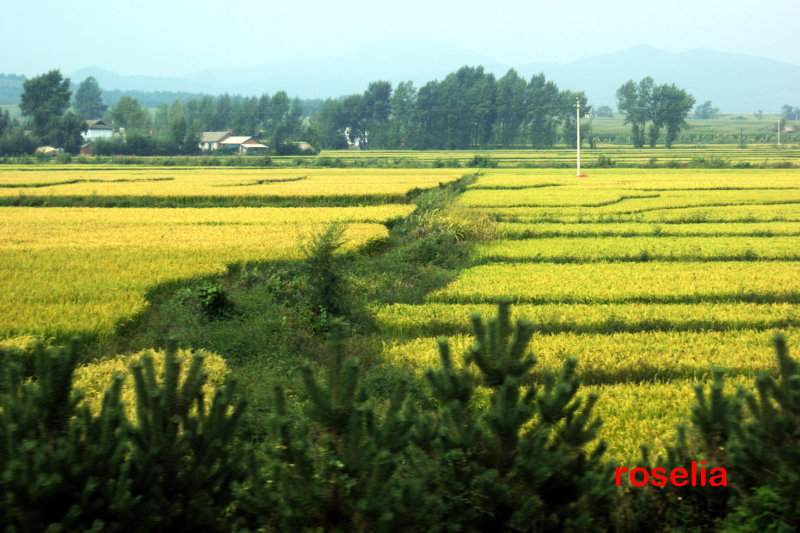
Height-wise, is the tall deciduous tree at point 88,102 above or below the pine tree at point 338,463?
above

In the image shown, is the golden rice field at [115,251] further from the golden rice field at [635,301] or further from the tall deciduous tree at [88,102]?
the tall deciduous tree at [88,102]

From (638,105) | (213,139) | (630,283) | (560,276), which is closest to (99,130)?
(213,139)

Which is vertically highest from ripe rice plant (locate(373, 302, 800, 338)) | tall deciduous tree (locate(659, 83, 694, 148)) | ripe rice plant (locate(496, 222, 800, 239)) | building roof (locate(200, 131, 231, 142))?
tall deciduous tree (locate(659, 83, 694, 148))

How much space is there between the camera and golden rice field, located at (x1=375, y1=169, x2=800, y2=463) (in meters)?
7.21

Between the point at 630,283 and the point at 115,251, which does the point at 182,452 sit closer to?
the point at 630,283

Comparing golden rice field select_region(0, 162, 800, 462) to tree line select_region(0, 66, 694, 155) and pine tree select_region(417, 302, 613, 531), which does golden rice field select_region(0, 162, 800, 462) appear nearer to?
pine tree select_region(417, 302, 613, 531)

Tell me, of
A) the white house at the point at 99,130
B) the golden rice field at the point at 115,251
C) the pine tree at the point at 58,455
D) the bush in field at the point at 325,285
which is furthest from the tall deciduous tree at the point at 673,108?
the pine tree at the point at 58,455

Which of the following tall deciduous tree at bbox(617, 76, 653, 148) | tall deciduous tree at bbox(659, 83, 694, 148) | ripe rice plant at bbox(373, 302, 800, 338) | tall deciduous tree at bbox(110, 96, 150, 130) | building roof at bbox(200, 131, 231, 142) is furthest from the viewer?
building roof at bbox(200, 131, 231, 142)

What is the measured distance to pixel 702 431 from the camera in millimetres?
3410

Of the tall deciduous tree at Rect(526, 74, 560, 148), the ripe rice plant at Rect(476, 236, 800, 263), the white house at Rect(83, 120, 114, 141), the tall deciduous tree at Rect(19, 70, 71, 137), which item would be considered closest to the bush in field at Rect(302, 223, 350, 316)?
the ripe rice plant at Rect(476, 236, 800, 263)

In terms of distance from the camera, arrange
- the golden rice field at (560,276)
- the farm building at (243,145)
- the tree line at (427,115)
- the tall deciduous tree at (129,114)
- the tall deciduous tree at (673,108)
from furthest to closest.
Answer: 1. the tall deciduous tree at (129,114)
2. the tall deciduous tree at (673,108)
3. the farm building at (243,145)
4. the tree line at (427,115)
5. the golden rice field at (560,276)

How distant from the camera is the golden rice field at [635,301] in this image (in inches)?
284

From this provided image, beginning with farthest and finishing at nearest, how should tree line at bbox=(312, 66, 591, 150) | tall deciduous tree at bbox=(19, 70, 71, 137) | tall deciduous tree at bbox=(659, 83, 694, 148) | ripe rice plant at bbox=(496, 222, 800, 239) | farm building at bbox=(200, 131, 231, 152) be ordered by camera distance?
farm building at bbox=(200, 131, 231, 152), tree line at bbox=(312, 66, 591, 150), tall deciduous tree at bbox=(659, 83, 694, 148), tall deciduous tree at bbox=(19, 70, 71, 137), ripe rice plant at bbox=(496, 222, 800, 239)

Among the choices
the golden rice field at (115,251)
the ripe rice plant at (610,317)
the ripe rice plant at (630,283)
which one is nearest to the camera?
the golden rice field at (115,251)
